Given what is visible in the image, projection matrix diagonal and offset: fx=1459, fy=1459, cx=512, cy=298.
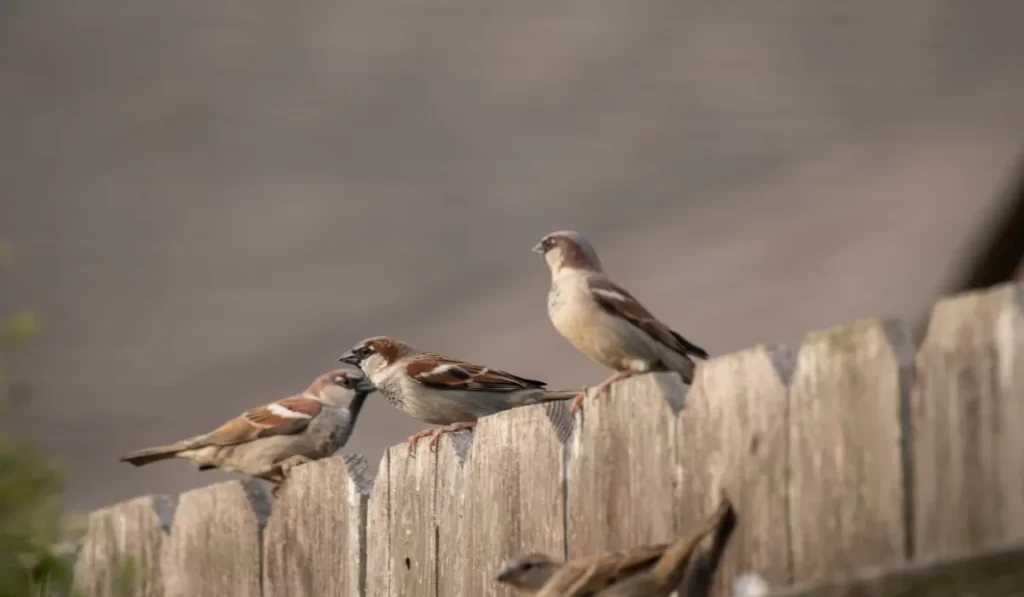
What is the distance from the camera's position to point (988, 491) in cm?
215

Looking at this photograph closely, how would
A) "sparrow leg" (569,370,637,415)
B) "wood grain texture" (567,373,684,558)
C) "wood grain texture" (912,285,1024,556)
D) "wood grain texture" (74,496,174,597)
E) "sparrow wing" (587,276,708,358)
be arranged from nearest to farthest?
"wood grain texture" (912,285,1024,556) → "wood grain texture" (567,373,684,558) → "sparrow leg" (569,370,637,415) → "sparrow wing" (587,276,708,358) → "wood grain texture" (74,496,174,597)

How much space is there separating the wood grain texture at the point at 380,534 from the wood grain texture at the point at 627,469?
2.59 ft

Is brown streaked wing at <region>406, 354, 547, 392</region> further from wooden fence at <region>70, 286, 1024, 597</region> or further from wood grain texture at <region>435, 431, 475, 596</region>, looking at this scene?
wood grain texture at <region>435, 431, 475, 596</region>

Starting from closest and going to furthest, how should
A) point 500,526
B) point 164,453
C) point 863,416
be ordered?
point 863,416 < point 500,526 < point 164,453

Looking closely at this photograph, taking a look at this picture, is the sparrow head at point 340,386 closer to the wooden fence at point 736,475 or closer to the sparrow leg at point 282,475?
the sparrow leg at point 282,475

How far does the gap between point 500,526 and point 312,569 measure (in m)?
0.83

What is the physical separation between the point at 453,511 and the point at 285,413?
2.00 m

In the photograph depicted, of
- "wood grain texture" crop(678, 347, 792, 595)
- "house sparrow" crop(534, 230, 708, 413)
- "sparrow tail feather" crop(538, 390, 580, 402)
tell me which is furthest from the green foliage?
"sparrow tail feather" crop(538, 390, 580, 402)

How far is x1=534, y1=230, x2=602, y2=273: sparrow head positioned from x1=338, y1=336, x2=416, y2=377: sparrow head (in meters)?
1.05

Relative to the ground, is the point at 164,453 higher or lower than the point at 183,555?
higher

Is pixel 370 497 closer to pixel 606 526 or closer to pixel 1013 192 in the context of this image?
pixel 606 526

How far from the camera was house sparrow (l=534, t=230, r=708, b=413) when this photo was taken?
12.0ft

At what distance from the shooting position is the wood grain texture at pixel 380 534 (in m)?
3.66

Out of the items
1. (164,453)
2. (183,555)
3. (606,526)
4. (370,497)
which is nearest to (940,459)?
(606,526)
